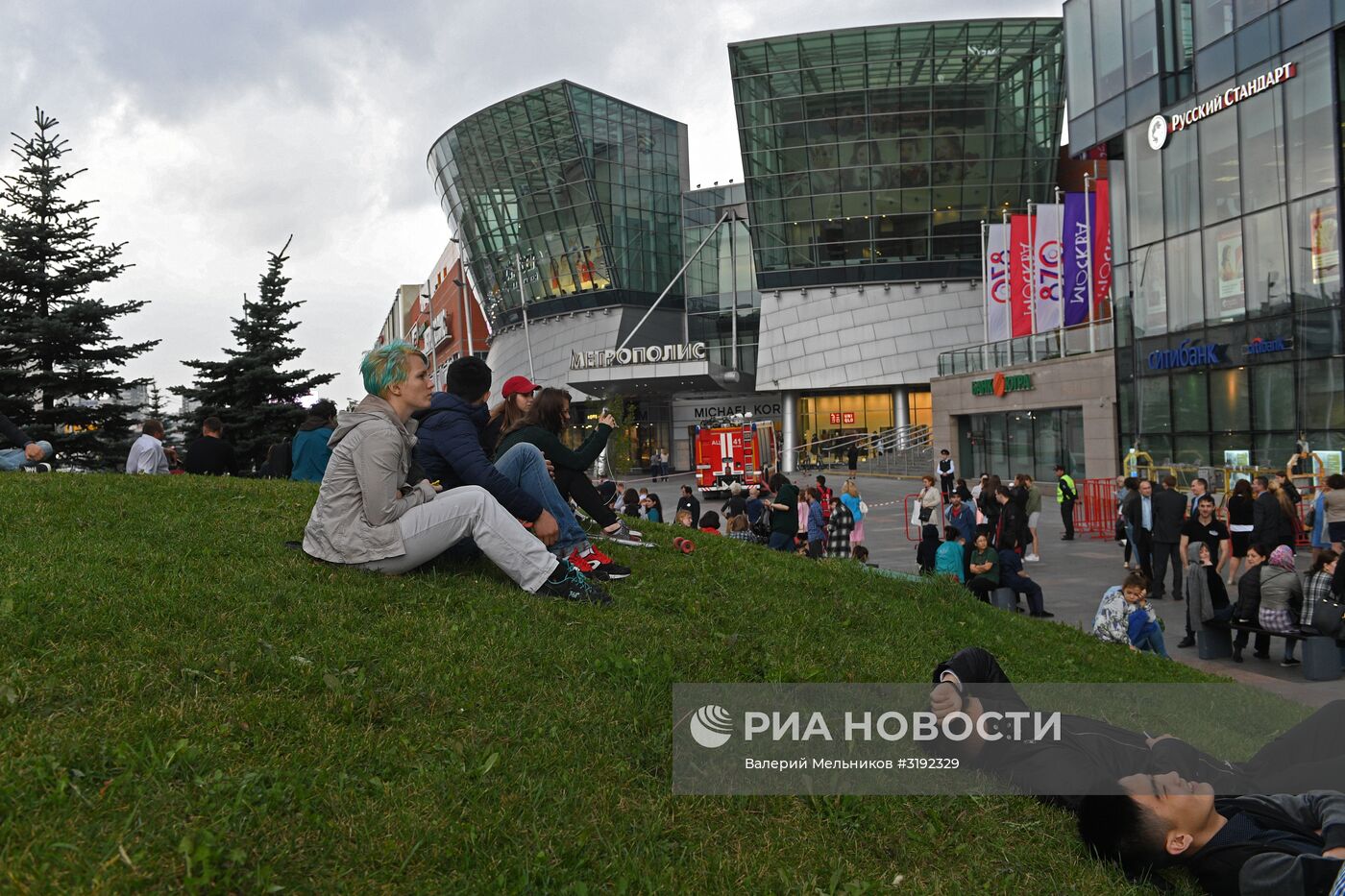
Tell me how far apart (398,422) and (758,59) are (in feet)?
171

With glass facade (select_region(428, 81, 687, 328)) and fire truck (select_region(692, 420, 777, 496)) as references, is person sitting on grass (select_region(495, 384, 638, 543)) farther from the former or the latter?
glass facade (select_region(428, 81, 687, 328))

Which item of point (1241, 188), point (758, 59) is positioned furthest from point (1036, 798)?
point (758, 59)

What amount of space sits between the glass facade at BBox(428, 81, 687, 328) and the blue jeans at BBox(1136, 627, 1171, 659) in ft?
190

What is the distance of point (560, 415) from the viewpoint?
25.6 feet

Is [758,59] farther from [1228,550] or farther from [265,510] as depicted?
[265,510]

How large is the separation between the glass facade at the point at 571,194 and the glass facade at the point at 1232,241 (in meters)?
37.4

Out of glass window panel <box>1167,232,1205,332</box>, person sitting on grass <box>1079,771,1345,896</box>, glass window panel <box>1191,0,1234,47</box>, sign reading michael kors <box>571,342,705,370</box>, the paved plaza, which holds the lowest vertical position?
the paved plaza

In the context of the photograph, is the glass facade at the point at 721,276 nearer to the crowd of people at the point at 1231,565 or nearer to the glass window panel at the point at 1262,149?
the glass window panel at the point at 1262,149

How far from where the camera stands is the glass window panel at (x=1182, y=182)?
2844 cm

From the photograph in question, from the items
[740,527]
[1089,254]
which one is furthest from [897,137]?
[740,527]

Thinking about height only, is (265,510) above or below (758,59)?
below

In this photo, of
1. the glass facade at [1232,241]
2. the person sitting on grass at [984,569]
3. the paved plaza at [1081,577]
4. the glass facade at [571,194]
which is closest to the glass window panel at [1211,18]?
the glass facade at [1232,241]

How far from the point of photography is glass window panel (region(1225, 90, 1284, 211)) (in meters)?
25.3

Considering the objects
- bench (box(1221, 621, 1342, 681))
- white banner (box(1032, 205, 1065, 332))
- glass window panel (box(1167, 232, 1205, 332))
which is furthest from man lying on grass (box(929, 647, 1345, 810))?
white banner (box(1032, 205, 1065, 332))
